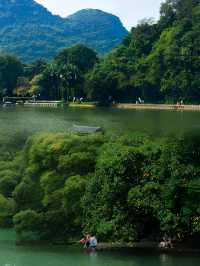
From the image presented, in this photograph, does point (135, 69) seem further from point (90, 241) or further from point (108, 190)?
point (90, 241)

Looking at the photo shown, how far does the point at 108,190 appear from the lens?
18.1 m

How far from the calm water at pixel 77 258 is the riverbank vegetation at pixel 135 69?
69.0m

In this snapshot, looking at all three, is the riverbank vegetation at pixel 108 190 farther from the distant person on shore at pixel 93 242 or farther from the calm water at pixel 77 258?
the calm water at pixel 77 258

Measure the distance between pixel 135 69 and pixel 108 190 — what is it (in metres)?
78.7

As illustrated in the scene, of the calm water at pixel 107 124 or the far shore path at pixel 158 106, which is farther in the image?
the far shore path at pixel 158 106

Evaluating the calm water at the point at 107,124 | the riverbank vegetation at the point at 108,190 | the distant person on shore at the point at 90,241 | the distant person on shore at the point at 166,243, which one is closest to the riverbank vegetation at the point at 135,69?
the calm water at the point at 107,124

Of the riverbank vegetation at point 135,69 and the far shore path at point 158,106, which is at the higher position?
the riverbank vegetation at point 135,69

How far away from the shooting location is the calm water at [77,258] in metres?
16.4

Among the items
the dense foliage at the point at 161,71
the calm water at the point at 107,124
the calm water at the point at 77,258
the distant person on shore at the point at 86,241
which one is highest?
the dense foliage at the point at 161,71

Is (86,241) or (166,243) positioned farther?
(86,241)

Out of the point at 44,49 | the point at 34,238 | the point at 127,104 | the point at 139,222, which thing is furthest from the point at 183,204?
the point at 44,49

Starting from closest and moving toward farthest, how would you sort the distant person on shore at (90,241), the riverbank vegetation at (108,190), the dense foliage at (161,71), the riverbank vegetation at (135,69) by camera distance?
the riverbank vegetation at (108,190) → the distant person on shore at (90,241) → the dense foliage at (161,71) → the riverbank vegetation at (135,69)

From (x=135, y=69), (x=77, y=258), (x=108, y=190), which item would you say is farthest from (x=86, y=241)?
(x=135, y=69)

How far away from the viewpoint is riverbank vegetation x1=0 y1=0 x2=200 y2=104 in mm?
89312
